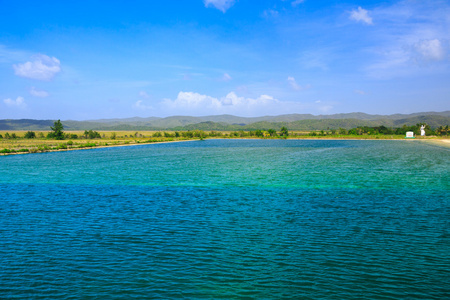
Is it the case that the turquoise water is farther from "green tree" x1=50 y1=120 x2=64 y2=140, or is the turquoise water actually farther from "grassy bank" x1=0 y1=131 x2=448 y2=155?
"green tree" x1=50 y1=120 x2=64 y2=140

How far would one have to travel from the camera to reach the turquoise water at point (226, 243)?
843cm

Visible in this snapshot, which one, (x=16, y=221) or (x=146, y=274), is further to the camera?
(x=16, y=221)

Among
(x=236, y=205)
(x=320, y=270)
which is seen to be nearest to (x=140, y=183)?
(x=236, y=205)

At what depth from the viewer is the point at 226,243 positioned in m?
11.5

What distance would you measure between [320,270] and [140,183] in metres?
18.1

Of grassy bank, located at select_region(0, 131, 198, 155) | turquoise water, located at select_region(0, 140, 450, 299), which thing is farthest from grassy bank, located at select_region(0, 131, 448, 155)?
turquoise water, located at select_region(0, 140, 450, 299)

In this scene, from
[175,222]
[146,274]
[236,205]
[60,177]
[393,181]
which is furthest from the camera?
[60,177]

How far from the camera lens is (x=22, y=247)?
36.9ft

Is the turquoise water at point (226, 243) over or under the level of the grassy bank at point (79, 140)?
under

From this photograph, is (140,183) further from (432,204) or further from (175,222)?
(432,204)

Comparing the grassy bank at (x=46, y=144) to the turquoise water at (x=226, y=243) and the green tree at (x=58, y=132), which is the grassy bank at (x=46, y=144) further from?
the turquoise water at (x=226, y=243)

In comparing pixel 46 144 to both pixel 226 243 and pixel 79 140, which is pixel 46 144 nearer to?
pixel 79 140

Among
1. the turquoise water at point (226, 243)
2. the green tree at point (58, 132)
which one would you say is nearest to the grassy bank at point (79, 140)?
the green tree at point (58, 132)

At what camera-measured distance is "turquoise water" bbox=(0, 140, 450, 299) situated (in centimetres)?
843
